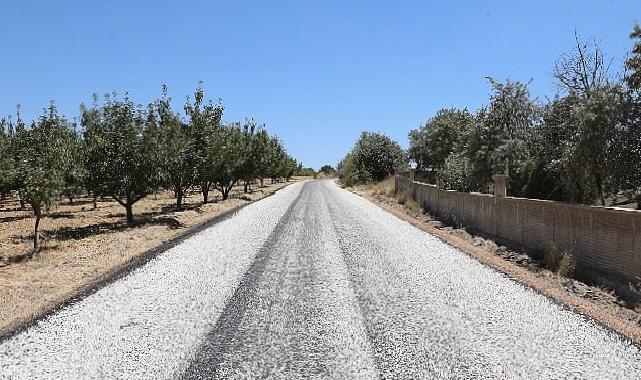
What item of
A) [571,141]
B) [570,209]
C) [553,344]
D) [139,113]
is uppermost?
[139,113]

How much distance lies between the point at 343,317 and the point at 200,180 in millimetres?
27617

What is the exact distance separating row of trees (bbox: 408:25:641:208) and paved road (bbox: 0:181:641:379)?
5.70 meters

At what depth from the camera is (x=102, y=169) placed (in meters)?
22.5

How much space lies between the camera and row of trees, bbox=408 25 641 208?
14172 millimetres

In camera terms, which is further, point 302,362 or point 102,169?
point 102,169

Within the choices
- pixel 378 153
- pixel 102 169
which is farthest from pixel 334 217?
pixel 378 153

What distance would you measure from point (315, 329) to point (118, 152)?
18.4 metres

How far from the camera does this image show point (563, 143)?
704 inches

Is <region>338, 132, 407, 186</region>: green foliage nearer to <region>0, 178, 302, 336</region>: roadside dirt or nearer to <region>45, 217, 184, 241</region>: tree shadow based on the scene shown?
<region>0, 178, 302, 336</region>: roadside dirt

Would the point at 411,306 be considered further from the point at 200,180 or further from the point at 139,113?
the point at 200,180

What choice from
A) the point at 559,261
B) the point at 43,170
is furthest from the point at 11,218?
the point at 559,261

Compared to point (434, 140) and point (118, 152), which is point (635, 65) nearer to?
point (118, 152)

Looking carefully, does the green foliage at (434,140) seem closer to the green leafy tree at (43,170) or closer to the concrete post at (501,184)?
the concrete post at (501,184)

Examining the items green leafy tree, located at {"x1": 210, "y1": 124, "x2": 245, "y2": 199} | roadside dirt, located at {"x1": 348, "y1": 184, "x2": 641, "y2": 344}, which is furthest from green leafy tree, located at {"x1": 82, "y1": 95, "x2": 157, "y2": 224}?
roadside dirt, located at {"x1": 348, "y1": 184, "x2": 641, "y2": 344}
